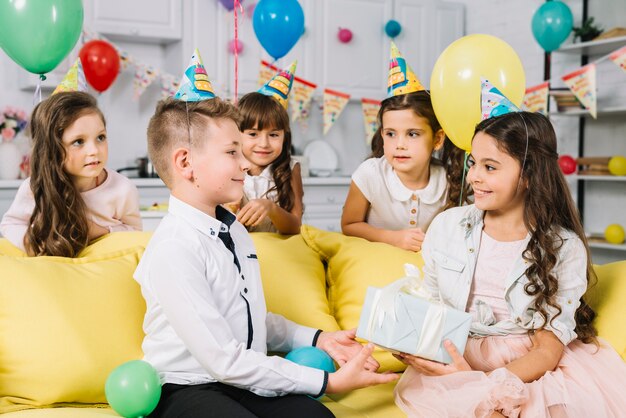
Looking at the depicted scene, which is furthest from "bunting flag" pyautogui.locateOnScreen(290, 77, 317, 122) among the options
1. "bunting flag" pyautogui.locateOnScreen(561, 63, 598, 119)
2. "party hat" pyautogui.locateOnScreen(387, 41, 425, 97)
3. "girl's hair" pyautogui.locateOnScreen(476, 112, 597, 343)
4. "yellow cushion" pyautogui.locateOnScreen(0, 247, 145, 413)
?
"yellow cushion" pyautogui.locateOnScreen(0, 247, 145, 413)

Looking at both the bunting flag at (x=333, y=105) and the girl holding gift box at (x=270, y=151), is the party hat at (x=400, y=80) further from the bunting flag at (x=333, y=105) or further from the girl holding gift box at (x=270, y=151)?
the bunting flag at (x=333, y=105)

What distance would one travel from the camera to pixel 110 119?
184 inches

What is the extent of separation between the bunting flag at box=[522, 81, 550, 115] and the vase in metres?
3.07

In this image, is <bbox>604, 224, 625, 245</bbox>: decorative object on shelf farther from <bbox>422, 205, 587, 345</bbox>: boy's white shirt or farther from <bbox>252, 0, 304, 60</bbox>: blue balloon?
<bbox>422, 205, 587, 345</bbox>: boy's white shirt

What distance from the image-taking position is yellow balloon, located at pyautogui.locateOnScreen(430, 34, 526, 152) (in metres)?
2.09

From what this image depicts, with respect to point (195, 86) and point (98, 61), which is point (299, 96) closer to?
point (98, 61)

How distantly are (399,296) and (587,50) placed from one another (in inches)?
150

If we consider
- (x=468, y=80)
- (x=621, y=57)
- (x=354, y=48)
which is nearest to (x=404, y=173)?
(x=468, y=80)

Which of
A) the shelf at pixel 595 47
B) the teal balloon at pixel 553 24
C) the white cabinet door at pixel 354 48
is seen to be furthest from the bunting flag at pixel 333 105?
the shelf at pixel 595 47

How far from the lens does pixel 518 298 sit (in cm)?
164

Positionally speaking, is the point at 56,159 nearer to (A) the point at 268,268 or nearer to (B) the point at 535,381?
(A) the point at 268,268

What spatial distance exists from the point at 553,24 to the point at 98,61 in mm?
2822

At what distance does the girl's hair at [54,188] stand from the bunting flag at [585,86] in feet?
10.4

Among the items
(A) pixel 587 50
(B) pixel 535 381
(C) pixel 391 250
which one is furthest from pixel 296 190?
(A) pixel 587 50
